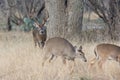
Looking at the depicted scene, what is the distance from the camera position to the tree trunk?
13797 millimetres

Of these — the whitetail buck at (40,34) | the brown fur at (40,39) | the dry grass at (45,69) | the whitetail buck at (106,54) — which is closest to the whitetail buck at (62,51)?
the dry grass at (45,69)

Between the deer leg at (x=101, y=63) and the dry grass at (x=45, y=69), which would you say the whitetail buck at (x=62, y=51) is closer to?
the dry grass at (x=45, y=69)

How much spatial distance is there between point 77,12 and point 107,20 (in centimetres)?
280

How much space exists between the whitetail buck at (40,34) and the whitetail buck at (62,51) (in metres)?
3.36

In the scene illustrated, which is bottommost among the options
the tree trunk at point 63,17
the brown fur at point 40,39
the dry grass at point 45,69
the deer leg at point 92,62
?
the dry grass at point 45,69

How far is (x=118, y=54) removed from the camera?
9.44 metres

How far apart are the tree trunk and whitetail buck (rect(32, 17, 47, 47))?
28 centimetres

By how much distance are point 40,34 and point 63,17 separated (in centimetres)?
102

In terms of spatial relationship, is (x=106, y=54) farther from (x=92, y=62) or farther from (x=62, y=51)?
(x=62, y=51)

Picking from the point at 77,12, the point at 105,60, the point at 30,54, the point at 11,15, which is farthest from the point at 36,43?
the point at 11,15

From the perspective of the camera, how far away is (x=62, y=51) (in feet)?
32.2

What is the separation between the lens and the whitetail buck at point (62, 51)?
9.66 meters

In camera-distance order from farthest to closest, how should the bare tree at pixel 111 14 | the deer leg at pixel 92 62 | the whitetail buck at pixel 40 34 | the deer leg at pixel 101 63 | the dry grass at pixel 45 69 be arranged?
1. the bare tree at pixel 111 14
2. the whitetail buck at pixel 40 34
3. the deer leg at pixel 92 62
4. the deer leg at pixel 101 63
5. the dry grass at pixel 45 69

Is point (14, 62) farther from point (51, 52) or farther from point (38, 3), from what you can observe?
point (38, 3)
